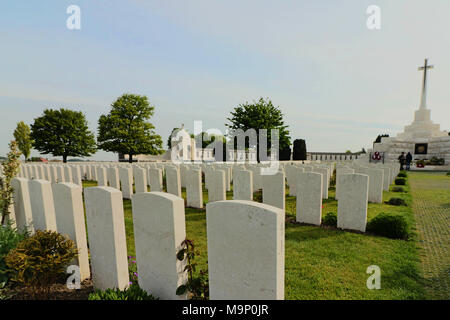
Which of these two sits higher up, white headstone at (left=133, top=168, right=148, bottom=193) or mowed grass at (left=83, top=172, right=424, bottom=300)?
white headstone at (left=133, top=168, right=148, bottom=193)

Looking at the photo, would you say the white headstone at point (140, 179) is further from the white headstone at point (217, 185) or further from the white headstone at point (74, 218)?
the white headstone at point (74, 218)

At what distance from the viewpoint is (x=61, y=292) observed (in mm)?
3078

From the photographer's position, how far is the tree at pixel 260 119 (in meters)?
30.4

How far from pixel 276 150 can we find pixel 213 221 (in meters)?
30.8

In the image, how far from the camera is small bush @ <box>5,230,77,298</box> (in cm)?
276

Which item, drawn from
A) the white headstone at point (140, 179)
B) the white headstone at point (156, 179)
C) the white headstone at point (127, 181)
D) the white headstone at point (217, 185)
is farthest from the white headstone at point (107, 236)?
the white headstone at point (127, 181)

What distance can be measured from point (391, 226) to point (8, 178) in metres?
9.29

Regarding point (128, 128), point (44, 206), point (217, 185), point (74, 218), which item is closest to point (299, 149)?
point (128, 128)

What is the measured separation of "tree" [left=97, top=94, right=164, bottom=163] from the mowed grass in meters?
26.8

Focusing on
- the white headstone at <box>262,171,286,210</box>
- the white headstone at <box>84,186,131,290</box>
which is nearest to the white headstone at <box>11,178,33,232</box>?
the white headstone at <box>84,186,131,290</box>

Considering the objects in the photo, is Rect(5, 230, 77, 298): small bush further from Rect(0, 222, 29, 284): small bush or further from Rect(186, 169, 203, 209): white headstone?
Rect(186, 169, 203, 209): white headstone

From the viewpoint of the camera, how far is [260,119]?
3012 centimetres
